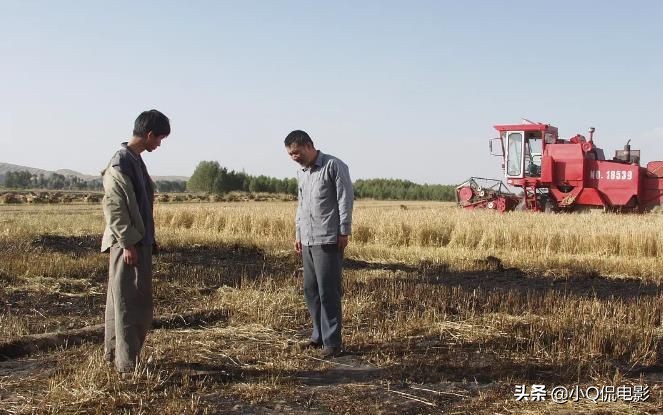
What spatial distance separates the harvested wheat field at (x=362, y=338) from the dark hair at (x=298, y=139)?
1.76m

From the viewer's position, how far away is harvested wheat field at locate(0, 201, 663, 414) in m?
4.39

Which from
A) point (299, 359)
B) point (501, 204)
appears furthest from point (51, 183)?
point (299, 359)

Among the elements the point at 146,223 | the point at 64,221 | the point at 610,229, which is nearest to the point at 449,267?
the point at 610,229

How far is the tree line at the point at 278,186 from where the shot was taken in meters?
64.5

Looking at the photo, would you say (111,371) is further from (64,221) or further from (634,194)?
(634,194)

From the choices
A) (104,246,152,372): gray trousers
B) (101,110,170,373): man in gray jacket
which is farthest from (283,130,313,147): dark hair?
(104,246,152,372): gray trousers

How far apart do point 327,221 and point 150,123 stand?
1.65 metres

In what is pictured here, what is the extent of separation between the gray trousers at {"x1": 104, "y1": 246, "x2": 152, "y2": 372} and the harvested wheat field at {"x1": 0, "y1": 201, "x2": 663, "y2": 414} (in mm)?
183

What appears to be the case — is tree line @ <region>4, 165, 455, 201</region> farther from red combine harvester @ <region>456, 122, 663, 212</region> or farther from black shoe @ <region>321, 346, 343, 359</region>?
black shoe @ <region>321, 346, 343, 359</region>

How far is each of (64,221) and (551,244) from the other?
15047mm

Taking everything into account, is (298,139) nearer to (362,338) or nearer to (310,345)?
(310,345)

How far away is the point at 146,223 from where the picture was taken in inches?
191

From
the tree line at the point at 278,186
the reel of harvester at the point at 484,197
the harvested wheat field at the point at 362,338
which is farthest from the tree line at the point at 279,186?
the harvested wheat field at the point at 362,338

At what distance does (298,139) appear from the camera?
5.57m
